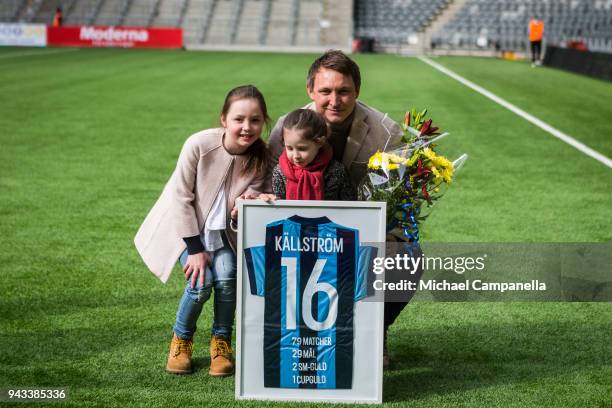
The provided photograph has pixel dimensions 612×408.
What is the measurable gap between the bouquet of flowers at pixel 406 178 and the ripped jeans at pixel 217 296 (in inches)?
27.5

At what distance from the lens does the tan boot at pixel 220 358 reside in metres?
4.52

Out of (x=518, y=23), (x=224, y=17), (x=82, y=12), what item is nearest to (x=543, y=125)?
(x=518, y=23)

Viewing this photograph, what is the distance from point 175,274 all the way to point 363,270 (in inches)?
103

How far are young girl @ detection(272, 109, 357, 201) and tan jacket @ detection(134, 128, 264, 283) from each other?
26 centimetres

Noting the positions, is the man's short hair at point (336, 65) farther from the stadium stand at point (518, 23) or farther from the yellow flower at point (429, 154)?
the stadium stand at point (518, 23)

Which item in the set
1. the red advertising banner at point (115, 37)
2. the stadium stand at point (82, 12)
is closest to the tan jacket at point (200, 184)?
the red advertising banner at point (115, 37)

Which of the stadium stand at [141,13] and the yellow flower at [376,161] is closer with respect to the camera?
the yellow flower at [376,161]

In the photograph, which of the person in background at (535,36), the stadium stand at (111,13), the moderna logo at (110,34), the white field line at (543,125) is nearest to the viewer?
the white field line at (543,125)

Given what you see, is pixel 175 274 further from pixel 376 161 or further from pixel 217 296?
pixel 376 161

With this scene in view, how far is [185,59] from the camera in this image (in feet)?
113

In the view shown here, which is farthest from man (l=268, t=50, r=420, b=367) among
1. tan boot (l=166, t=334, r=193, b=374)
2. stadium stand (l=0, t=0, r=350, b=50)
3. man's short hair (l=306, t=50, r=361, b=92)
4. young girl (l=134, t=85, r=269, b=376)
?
stadium stand (l=0, t=0, r=350, b=50)

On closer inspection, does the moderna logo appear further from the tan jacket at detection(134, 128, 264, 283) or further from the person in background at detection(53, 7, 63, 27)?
the tan jacket at detection(134, 128, 264, 283)

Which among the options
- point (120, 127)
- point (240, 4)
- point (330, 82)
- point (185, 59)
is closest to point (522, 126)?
point (120, 127)

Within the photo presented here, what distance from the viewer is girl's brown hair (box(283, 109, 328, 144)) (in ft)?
13.3
